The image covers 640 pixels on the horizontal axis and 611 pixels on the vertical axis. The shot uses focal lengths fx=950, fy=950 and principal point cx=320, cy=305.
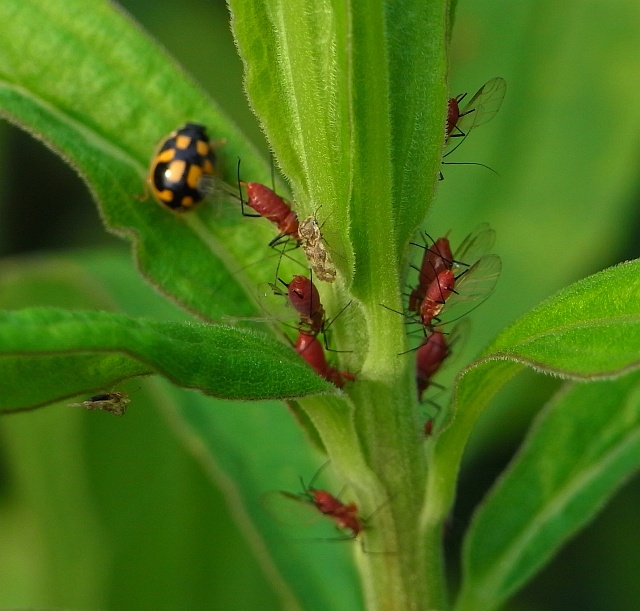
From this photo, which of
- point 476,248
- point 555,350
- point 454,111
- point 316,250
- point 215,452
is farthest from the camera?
point 215,452

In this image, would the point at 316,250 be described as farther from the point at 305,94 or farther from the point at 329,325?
the point at 305,94

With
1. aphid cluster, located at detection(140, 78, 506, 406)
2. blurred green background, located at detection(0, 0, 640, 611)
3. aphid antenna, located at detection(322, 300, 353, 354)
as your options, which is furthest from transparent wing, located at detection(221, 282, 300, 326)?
blurred green background, located at detection(0, 0, 640, 611)

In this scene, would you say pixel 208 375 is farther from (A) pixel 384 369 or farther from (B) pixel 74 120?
(B) pixel 74 120

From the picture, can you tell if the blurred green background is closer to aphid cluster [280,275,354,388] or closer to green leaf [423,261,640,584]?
aphid cluster [280,275,354,388]

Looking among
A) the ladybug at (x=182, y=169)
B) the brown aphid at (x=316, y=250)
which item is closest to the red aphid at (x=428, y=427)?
the brown aphid at (x=316, y=250)

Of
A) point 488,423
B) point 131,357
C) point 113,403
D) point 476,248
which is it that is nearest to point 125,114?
point 113,403

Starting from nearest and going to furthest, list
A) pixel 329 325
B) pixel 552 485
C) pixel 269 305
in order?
pixel 329 325 < pixel 269 305 < pixel 552 485
